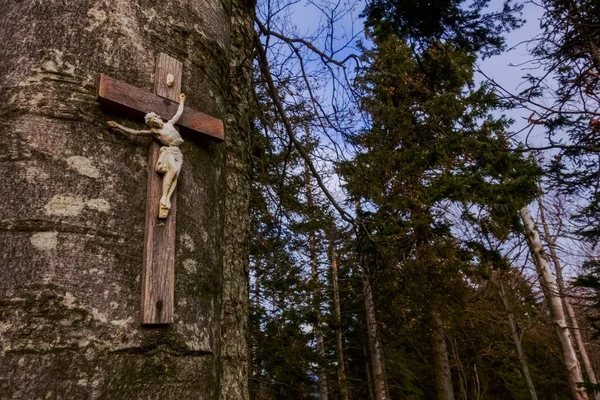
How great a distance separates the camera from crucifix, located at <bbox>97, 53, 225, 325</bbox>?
104 cm

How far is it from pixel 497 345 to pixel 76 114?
15064mm

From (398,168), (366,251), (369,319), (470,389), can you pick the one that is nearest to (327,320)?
(369,319)

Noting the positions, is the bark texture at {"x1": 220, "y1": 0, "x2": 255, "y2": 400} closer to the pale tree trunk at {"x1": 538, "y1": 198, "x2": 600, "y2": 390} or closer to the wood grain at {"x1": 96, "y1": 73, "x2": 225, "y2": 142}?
the wood grain at {"x1": 96, "y1": 73, "x2": 225, "y2": 142}

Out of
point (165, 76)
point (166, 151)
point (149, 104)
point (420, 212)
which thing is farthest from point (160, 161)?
point (420, 212)

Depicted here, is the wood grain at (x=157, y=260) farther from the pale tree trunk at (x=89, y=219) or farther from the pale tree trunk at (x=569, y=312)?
the pale tree trunk at (x=569, y=312)

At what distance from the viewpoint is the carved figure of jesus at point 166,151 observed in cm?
112

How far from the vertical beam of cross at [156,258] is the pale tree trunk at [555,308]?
8.25m

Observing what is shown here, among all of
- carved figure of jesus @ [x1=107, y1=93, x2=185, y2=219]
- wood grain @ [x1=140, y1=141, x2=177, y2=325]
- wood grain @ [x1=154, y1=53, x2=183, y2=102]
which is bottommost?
wood grain @ [x1=140, y1=141, x2=177, y2=325]

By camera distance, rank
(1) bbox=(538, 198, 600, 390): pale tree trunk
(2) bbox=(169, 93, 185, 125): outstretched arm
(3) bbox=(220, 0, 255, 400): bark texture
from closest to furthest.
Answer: (2) bbox=(169, 93, 185, 125): outstretched arm
(3) bbox=(220, 0, 255, 400): bark texture
(1) bbox=(538, 198, 600, 390): pale tree trunk

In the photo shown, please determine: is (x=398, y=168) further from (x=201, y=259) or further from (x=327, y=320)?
(x=201, y=259)

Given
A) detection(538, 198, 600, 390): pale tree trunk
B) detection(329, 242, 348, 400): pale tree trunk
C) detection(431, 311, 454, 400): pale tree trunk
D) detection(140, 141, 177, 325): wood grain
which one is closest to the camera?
detection(140, 141, 177, 325): wood grain

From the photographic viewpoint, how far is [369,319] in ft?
36.5

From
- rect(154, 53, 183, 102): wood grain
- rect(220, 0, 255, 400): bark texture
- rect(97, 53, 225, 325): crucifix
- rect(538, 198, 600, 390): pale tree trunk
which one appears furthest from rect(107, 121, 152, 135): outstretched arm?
rect(538, 198, 600, 390): pale tree trunk

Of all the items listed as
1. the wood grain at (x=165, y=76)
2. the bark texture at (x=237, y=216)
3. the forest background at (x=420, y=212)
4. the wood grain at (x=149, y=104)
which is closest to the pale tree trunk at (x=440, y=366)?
the forest background at (x=420, y=212)
